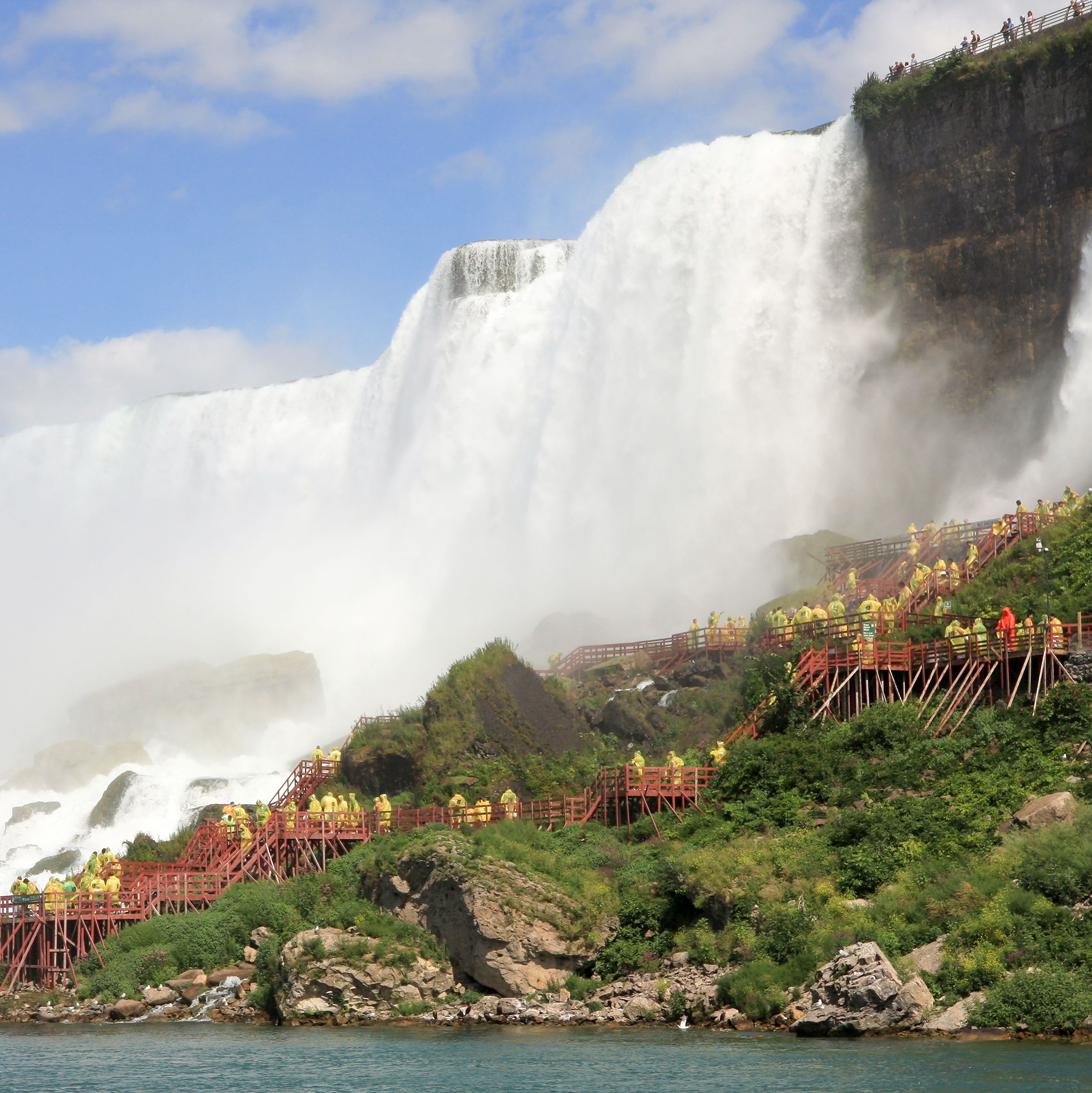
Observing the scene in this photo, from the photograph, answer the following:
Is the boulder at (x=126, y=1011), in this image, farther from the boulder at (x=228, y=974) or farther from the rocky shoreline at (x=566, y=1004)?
the boulder at (x=228, y=974)

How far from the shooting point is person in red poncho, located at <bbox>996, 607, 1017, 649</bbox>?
114 ft

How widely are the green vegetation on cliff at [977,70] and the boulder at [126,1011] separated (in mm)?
40382

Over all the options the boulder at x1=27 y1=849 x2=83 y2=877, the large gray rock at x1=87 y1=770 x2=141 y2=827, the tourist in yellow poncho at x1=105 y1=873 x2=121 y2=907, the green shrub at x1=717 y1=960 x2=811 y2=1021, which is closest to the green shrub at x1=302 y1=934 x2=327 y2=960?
the tourist in yellow poncho at x1=105 y1=873 x2=121 y2=907

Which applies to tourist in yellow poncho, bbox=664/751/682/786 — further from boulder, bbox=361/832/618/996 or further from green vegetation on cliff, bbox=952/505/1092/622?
green vegetation on cliff, bbox=952/505/1092/622

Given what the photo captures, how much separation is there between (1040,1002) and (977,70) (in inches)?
1547

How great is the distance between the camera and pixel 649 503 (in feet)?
201

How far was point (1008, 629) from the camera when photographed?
3494cm

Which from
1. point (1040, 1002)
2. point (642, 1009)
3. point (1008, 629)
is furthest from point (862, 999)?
point (1008, 629)

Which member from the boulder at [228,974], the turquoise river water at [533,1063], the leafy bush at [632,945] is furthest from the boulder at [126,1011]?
the leafy bush at [632,945]

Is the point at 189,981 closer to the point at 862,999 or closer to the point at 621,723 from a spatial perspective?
the point at 621,723

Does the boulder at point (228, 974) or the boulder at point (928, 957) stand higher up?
the boulder at point (928, 957)

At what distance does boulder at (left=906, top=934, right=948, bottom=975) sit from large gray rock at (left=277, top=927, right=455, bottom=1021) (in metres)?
9.11

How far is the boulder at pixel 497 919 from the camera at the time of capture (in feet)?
102

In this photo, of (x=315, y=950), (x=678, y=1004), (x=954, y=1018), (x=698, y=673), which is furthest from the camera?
(x=698, y=673)
